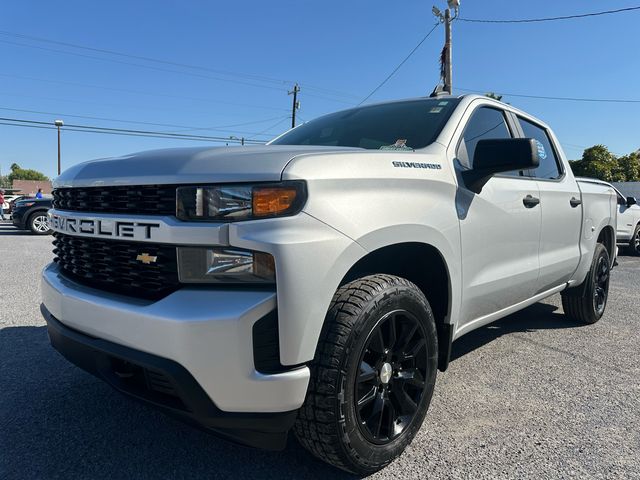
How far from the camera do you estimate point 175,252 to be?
176 cm

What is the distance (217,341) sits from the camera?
162 cm

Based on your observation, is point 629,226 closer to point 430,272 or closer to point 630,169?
point 430,272

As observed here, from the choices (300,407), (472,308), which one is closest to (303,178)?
(300,407)

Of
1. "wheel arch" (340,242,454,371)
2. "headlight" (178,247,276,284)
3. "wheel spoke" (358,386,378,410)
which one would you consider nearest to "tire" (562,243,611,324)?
"wheel arch" (340,242,454,371)

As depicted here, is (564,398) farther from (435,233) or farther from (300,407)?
(300,407)

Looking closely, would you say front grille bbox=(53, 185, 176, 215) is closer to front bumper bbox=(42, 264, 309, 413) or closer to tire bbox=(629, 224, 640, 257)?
front bumper bbox=(42, 264, 309, 413)

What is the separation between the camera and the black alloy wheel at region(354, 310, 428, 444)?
2.03 metres

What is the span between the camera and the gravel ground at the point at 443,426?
7.03 ft

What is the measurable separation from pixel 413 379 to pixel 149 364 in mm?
1174

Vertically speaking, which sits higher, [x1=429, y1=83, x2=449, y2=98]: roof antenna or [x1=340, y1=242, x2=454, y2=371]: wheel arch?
[x1=429, y1=83, x2=449, y2=98]: roof antenna

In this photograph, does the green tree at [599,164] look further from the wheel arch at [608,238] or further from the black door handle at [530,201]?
the black door handle at [530,201]

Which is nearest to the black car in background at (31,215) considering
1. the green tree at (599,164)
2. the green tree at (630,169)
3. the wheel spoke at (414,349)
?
the wheel spoke at (414,349)

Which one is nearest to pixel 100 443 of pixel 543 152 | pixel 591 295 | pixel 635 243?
pixel 543 152

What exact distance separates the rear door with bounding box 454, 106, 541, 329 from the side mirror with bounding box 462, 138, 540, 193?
0.09 meters
